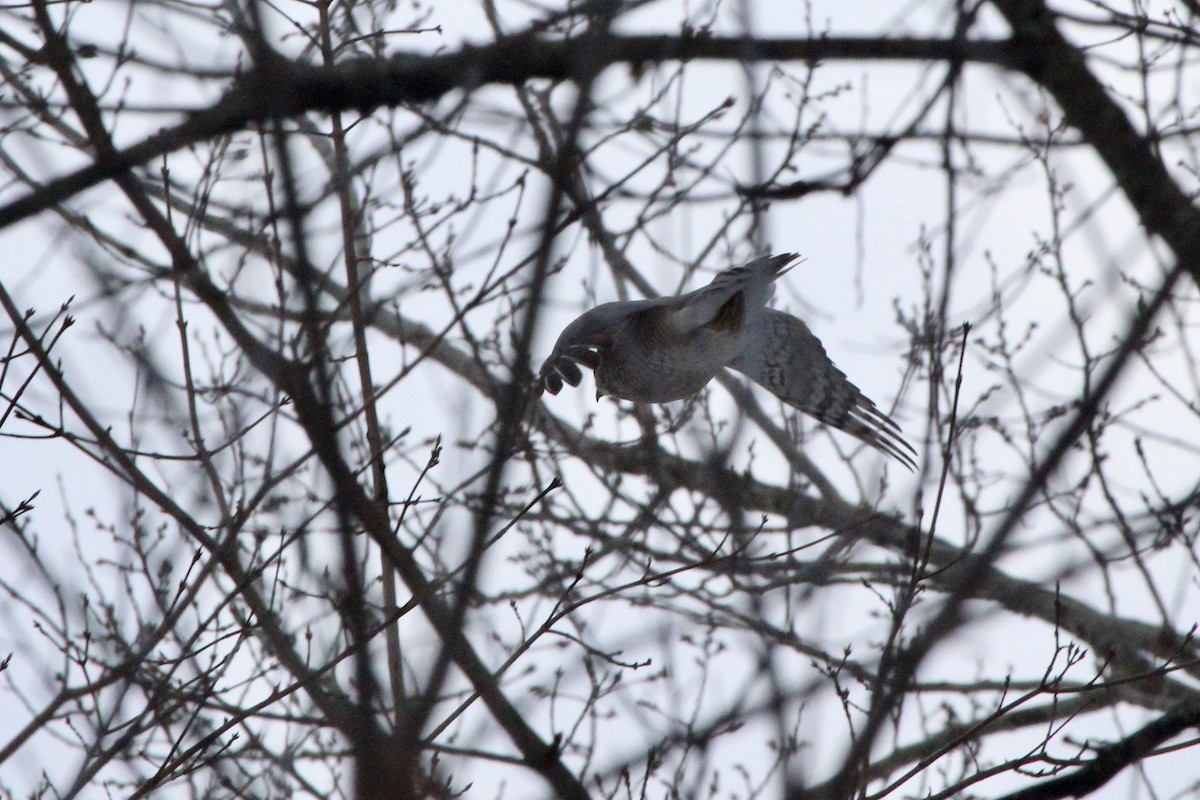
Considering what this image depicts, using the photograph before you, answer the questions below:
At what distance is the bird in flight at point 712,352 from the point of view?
14.2 ft

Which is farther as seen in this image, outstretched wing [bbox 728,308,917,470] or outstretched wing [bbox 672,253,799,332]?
outstretched wing [bbox 728,308,917,470]

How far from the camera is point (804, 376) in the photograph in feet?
18.0

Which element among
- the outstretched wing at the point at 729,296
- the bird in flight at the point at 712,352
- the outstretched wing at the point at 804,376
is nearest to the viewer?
the outstretched wing at the point at 729,296

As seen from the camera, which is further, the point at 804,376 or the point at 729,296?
the point at 804,376

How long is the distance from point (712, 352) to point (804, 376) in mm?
803

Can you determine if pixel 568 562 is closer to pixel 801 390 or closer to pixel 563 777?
pixel 801 390

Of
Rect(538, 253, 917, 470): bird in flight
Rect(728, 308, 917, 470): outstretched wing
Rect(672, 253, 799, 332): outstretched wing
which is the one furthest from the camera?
Rect(728, 308, 917, 470): outstretched wing

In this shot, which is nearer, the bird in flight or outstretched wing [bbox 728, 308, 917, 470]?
the bird in flight

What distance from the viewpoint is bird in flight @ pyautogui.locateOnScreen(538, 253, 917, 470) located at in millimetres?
4340

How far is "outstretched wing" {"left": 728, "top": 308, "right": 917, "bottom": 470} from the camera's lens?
17.8 feet

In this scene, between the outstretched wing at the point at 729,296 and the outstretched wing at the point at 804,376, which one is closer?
the outstretched wing at the point at 729,296

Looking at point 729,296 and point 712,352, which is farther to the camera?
point 712,352

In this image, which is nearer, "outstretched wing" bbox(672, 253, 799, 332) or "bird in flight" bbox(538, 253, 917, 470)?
"outstretched wing" bbox(672, 253, 799, 332)

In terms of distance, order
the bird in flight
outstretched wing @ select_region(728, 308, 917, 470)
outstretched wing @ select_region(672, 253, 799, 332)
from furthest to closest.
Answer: outstretched wing @ select_region(728, 308, 917, 470) < the bird in flight < outstretched wing @ select_region(672, 253, 799, 332)
